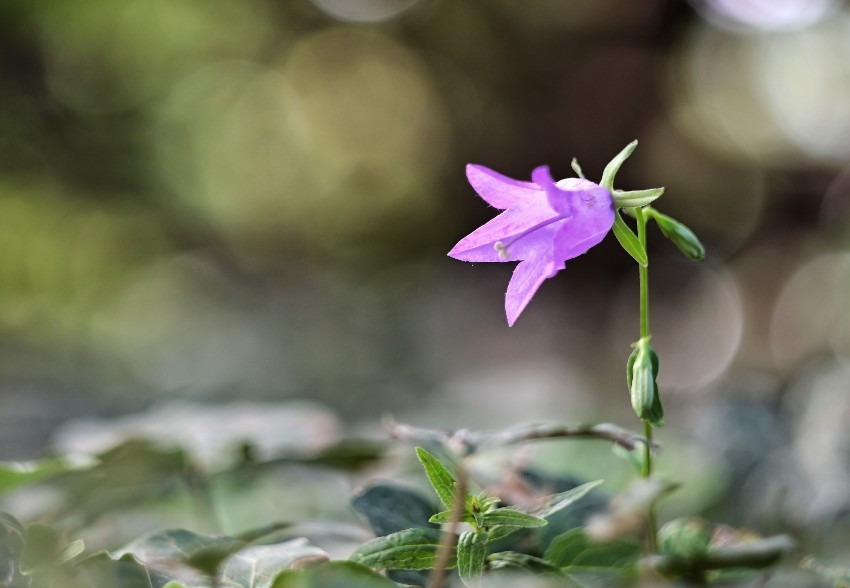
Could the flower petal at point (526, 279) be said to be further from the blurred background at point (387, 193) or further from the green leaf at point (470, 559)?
the blurred background at point (387, 193)

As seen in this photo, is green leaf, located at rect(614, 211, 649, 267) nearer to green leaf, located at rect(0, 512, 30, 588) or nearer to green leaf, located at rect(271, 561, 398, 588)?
green leaf, located at rect(271, 561, 398, 588)

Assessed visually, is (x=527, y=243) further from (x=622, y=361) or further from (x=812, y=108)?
(x=812, y=108)

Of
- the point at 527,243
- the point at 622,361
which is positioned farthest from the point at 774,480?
the point at 622,361

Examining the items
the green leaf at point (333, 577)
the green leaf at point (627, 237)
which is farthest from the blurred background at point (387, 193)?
the green leaf at point (333, 577)

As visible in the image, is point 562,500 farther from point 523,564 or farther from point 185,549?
point 185,549

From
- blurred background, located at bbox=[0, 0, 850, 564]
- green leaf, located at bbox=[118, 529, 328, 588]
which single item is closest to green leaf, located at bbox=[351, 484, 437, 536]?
green leaf, located at bbox=[118, 529, 328, 588]

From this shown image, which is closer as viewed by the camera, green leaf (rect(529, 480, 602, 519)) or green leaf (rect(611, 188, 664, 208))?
green leaf (rect(529, 480, 602, 519))
